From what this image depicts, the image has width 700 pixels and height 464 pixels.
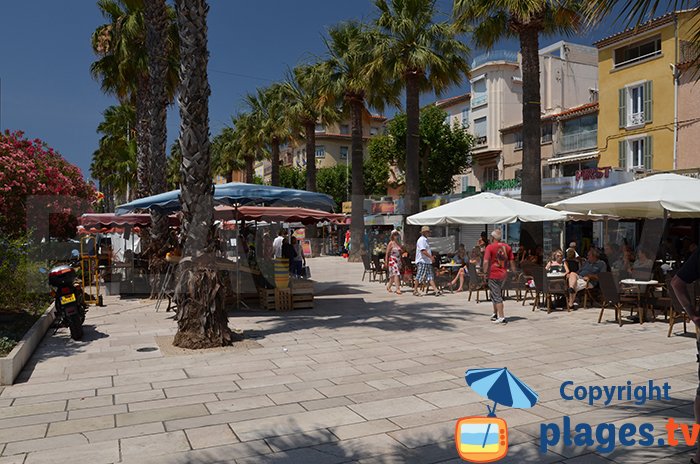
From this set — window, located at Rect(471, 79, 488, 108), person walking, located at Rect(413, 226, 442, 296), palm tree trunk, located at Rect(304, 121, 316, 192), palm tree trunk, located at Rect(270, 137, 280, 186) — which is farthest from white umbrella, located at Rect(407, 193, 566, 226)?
window, located at Rect(471, 79, 488, 108)

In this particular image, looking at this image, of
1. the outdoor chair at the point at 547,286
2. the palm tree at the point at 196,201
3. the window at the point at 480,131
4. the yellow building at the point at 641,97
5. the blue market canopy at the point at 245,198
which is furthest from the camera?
the window at the point at 480,131

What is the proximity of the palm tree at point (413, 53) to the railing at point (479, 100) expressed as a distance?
20046 millimetres

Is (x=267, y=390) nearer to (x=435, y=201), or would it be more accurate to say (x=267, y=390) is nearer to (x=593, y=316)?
(x=593, y=316)

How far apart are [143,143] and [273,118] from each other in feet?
60.4

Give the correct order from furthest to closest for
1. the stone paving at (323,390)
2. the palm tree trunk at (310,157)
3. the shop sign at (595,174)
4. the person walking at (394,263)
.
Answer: the palm tree trunk at (310,157)
the shop sign at (595,174)
the person walking at (394,263)
the stone paving at (323,390)

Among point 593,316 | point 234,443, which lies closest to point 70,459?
point 234,443

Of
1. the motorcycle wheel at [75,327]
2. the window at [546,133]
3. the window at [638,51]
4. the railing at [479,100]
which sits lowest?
the motorcycle wheel at [75,327]

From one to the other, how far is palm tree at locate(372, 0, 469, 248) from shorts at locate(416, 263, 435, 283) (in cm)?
656

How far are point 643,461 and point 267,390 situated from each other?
350 centimetres

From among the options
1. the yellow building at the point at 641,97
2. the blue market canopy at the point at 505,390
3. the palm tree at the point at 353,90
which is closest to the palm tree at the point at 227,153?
the palm tree at the point at 353,90

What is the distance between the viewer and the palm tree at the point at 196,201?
314 inches

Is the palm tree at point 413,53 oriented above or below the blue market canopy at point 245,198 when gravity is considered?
above

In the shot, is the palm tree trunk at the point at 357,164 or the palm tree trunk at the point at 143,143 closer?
the palm tree trunk at the point at 143,143

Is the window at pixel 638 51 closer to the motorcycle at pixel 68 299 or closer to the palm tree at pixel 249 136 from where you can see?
the palm tree at pixel 249 136
